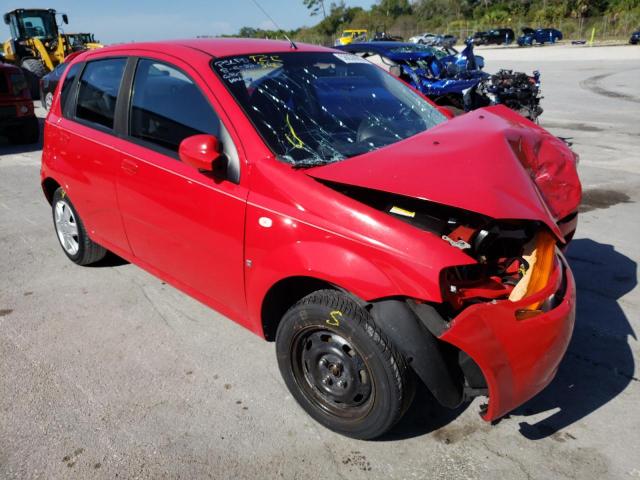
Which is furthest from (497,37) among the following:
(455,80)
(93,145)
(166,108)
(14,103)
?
(166,108)

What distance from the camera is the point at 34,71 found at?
17734mm

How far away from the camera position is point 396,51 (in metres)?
10.4

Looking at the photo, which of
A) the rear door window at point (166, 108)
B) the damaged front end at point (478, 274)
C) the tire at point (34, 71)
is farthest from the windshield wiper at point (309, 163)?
the tire at point (34, 71)

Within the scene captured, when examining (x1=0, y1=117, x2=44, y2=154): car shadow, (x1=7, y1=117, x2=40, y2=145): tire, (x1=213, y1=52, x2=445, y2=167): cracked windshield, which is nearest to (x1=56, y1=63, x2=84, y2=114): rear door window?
(x1=213, y1=52, x2=445, y2=167): cracked windshield

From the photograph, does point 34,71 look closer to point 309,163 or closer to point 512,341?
point 309,163

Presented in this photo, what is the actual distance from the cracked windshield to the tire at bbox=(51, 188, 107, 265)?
2.09 metres

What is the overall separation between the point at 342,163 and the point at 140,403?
5.57 feet

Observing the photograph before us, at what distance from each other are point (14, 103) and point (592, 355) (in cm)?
1047

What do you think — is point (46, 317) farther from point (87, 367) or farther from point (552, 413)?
point (552, 413)

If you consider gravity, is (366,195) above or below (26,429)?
above

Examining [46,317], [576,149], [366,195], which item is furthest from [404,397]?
[576,149]

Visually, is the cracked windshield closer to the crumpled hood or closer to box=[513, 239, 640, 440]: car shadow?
the crumpled hood

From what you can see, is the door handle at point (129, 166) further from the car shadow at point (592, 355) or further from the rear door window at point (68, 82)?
the car shadow at point (592, 355)

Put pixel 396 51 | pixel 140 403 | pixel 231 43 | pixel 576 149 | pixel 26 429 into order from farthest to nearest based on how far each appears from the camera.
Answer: pixel 396 51, pixel 576 149, pixel 231 43, pixel 140 403, pixel 26 429
